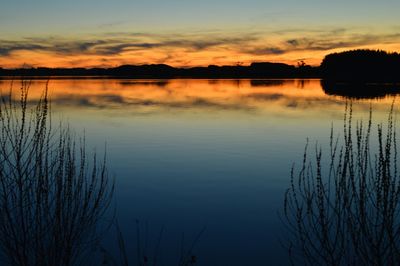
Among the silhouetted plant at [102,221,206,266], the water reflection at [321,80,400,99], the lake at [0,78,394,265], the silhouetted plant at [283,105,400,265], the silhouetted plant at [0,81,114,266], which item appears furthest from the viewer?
the water reflection at [321,80,400,99]

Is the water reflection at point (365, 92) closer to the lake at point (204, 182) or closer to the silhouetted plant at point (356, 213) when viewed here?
the lake at point (204, 182)

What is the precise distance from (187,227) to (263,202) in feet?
→ 12.3

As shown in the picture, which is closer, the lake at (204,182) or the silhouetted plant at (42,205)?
the silhouetted plant at (42,205)

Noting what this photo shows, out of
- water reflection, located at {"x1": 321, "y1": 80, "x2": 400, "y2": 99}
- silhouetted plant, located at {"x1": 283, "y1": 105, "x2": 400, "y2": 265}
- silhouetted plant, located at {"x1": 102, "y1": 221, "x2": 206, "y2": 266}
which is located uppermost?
water reflection, located at {"x1": 321, "y1": 80, "x2": 400, "y2": 99}

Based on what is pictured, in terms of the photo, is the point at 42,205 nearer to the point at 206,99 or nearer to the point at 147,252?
the point at 147,252

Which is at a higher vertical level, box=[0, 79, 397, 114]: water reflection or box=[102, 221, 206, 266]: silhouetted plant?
box=[0, 79, 397, 114]: water reflection

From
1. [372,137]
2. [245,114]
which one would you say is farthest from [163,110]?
[372,137]

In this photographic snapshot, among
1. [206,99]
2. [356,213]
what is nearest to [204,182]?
[356,213]

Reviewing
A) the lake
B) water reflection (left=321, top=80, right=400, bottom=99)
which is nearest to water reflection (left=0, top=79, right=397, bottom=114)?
water reflection (left=321, top=80, right=400, bottom=99)

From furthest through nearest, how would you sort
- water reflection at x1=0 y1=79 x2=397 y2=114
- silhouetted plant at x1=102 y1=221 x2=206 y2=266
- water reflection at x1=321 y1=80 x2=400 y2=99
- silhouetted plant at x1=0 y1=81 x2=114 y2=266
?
1. water reflection at x1=321 y1=80 x2=400 y2=99
2. water reflection at x1=0 y1=79 x2=397 y2=114
3. silhouetted plant at x1=102 y1=221 x2=206 y2=266
4. silhouetted plant at x1=0 y1=81 x2=114 y2=266

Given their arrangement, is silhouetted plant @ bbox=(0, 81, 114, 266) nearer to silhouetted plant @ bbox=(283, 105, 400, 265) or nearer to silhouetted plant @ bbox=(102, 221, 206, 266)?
silhouetted plant @ bbox=(102, 221, 206, 266)

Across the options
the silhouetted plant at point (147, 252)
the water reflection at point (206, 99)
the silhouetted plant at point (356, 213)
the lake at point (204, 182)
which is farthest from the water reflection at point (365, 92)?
the silhouetted plant at point (356, 213)

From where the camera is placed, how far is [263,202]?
16984 millimetres

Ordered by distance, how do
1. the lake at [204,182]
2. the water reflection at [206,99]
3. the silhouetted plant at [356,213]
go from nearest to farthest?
the silhouetted plant at [356,213] < the lake at [204,182] < the water reflection at [206,99]
